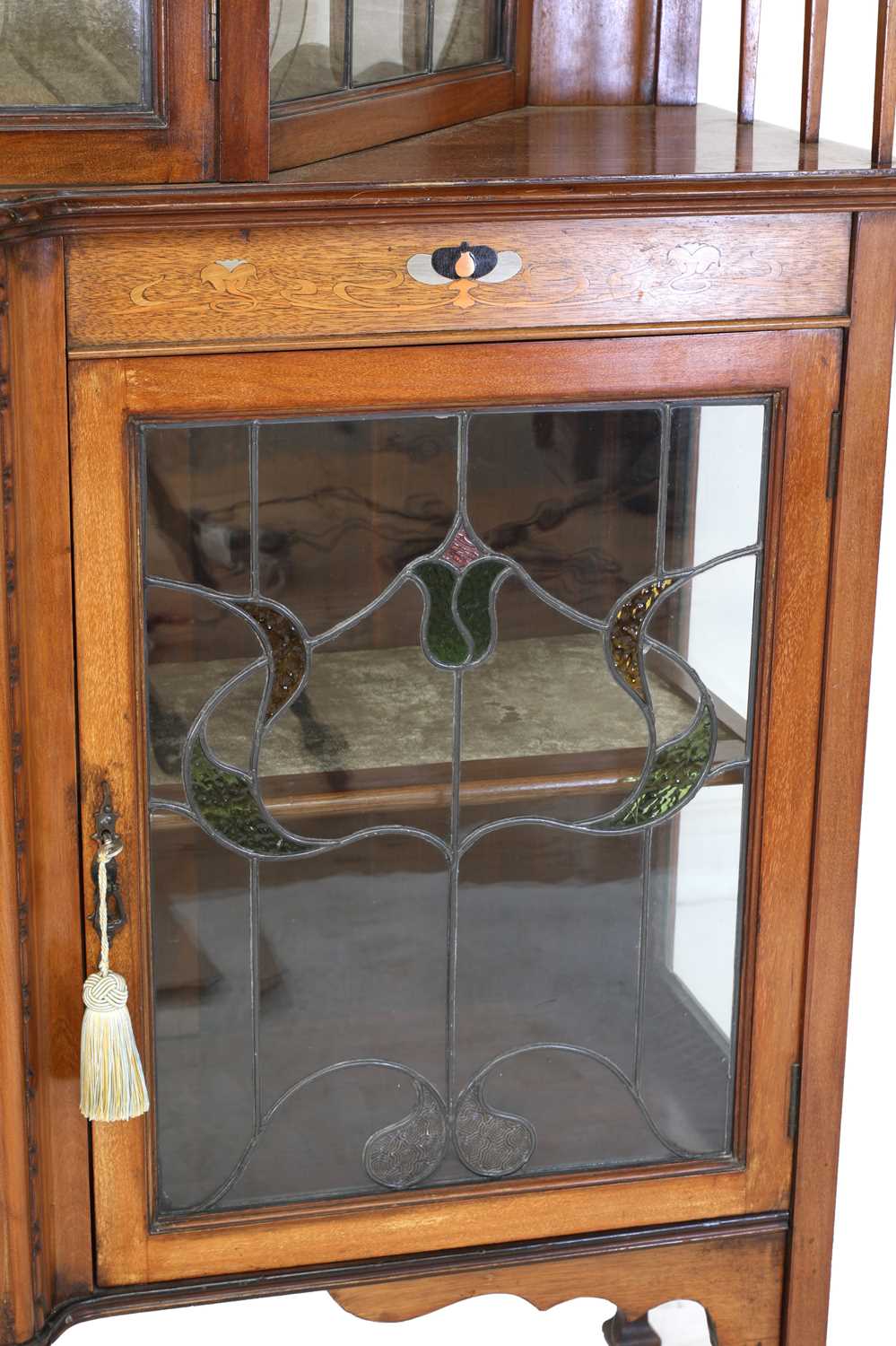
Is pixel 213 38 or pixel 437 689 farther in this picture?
pixel 437 689

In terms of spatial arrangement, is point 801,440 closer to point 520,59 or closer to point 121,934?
point 520,59

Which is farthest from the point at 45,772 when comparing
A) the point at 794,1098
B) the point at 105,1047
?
the point at 794,1098

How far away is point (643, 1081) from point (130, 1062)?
425mm

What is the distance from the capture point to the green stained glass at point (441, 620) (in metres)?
1.43

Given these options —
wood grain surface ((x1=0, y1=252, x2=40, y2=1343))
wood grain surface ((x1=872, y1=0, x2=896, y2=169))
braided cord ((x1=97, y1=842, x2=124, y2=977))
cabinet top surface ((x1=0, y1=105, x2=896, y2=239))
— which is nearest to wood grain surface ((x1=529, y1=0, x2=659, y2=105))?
cabinet top surface ((x1=0, y1=105, x2=896, y2=239))

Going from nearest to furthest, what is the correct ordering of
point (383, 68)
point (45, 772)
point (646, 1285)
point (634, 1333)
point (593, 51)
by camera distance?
1. point (45, 772)
2. point (383, 68)
3. point (646, 1285)
4. point (593, 51)
5. point (634, 1333)

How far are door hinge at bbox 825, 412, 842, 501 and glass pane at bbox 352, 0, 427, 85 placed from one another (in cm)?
43

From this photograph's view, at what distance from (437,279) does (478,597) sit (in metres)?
0.24

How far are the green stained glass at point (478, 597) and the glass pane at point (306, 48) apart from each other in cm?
36

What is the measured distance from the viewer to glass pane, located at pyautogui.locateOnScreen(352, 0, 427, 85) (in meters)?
1.46

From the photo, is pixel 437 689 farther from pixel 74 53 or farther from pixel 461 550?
pixel 74 53

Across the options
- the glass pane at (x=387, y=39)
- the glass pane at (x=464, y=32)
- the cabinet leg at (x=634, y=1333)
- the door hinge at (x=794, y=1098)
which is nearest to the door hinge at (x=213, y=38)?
the glass pane at (x=387, y=39)

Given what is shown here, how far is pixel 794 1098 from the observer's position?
160 cm

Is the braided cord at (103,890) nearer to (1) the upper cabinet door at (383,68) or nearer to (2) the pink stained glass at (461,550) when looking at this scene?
(2) the pink stained glass at (461,550)
